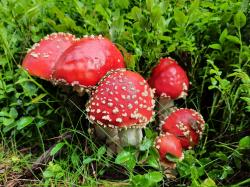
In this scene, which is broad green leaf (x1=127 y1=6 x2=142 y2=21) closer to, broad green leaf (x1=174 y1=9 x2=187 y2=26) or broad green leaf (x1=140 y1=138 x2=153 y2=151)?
broad green leaf (x1=174 y1=9 x2=187 y2=26)

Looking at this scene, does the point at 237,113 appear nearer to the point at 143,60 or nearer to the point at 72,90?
the point at 143,60

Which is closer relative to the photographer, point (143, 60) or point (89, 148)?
point (89, 148)

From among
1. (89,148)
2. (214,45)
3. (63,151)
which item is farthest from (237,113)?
(63,151)

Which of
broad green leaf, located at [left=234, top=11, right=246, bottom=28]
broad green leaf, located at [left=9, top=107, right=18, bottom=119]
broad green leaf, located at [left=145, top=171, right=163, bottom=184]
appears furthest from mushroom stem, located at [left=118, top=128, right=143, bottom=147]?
broad green leaf, located at [left=234, top=11, right=246, bottom=28]

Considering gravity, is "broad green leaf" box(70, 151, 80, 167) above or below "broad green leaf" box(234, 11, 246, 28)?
below

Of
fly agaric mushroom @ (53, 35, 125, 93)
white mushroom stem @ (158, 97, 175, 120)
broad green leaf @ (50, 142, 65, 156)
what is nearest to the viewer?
fly agaric mushroom @ (53, 35, 125, 93)

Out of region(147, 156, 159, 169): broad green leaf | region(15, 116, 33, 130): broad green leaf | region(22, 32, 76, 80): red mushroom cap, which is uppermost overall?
region(22, 32, 76, 80): red mushroom cap

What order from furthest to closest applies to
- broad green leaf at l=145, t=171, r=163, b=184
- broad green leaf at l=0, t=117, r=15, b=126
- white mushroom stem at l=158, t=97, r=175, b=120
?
1. white mushroom stem at l=158, t=97, r=175, b=120
2. broad green leaf at l=0, t=117, r=15, b=126
3. broad green leaf at l=145, t=171, r=163, b=184
